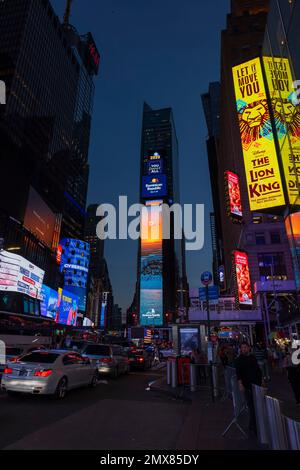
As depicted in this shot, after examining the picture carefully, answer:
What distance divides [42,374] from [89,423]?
3.40m

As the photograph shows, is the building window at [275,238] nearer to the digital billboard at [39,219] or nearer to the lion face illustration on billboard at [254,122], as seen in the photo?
the lion face illustration on billboard at [254,122]

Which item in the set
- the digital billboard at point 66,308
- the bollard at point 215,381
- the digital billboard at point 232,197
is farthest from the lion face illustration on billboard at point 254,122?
the digital billboard at point 66,308

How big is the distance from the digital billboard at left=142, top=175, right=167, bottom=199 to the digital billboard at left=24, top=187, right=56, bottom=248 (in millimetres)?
63618

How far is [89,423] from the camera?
291 inches

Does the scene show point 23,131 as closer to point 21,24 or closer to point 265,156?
point 21,24

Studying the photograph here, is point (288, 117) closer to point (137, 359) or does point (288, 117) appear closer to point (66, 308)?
point (137, 359)

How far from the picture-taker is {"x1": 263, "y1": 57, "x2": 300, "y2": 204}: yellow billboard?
44.2 feet

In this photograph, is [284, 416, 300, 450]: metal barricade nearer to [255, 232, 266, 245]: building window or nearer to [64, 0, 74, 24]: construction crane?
[255, 232, 266, 245]: building window

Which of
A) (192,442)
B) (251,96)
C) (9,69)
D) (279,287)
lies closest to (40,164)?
(9,69)

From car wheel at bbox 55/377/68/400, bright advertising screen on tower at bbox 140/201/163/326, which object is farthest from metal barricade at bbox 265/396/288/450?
bright advertising screen on tower at bbox 140/201/163/326

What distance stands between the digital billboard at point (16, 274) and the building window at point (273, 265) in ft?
122

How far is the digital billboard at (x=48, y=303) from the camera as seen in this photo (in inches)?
2480

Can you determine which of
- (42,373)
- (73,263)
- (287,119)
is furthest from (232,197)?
(73,263)

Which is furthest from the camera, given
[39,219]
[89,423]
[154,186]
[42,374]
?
[154,186]
